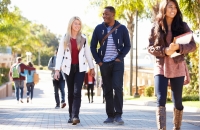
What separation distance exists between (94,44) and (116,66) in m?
0.62

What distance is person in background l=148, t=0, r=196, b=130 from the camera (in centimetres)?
713

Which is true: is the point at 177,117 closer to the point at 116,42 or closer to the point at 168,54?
the point at 168,54

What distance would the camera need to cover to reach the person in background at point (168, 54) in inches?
281

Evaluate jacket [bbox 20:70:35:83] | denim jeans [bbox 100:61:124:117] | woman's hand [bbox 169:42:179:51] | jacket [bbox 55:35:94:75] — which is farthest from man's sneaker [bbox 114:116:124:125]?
jacket [bbox 20:70:35:83]

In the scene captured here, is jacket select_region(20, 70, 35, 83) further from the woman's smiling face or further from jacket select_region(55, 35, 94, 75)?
the woman's smiling face

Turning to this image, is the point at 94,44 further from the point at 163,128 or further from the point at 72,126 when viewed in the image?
the point at 163,128

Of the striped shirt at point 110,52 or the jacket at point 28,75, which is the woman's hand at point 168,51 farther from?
the jacket at point 28,75

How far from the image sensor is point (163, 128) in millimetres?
6996

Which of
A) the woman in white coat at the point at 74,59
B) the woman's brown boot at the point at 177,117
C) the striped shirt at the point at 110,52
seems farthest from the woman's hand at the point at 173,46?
the woman in white coat at the point at 74,59

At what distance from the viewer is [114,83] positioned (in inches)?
364

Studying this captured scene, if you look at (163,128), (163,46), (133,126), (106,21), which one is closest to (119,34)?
(106,21)

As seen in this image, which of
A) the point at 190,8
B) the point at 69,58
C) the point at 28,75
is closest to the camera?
the point at 69,58

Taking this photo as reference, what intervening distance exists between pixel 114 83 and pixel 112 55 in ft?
1.58

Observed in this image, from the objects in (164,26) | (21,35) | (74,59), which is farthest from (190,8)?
(21,35)
